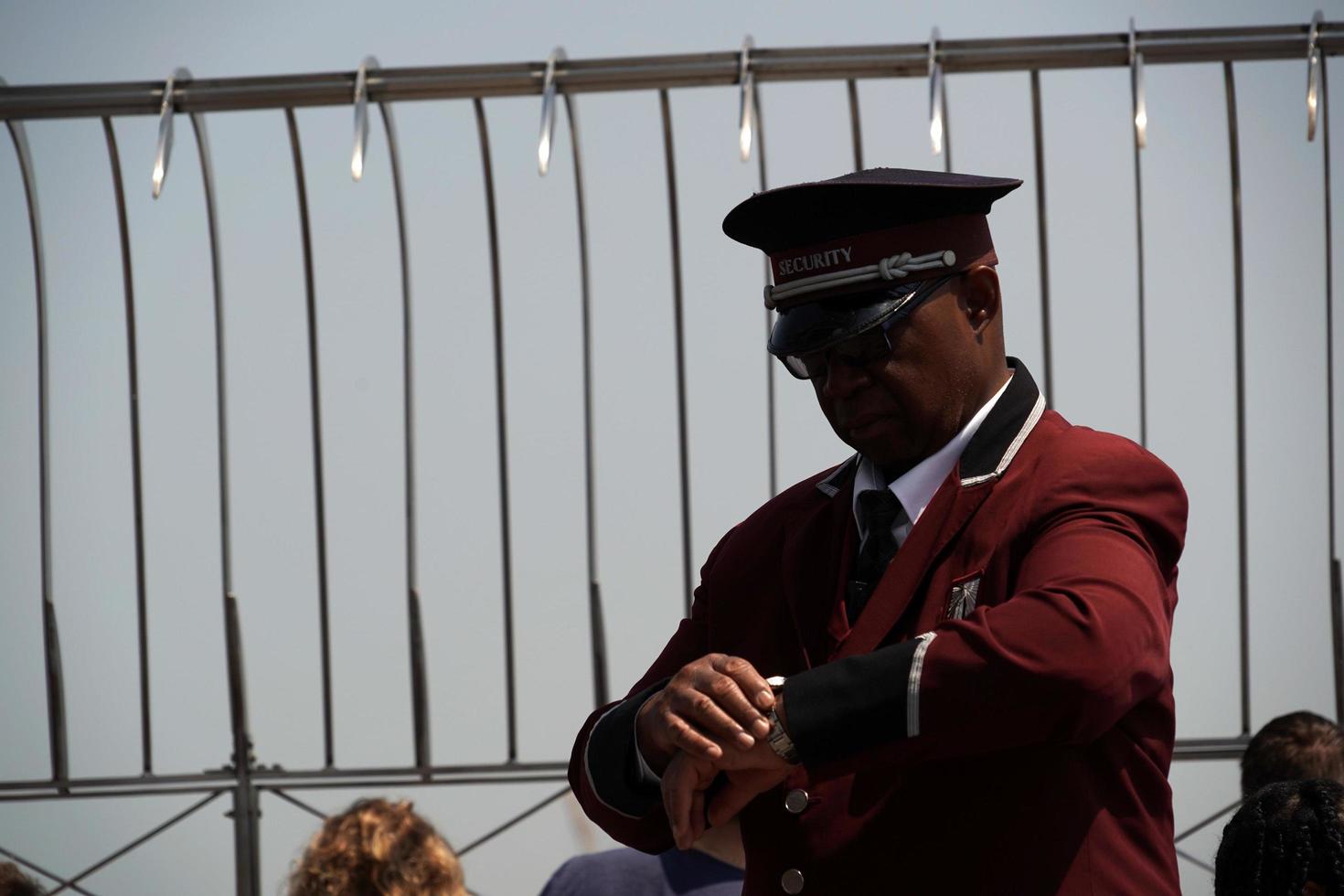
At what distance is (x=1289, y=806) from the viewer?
82.9 inches

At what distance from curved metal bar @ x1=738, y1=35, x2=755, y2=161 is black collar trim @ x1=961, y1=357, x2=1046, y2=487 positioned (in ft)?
8.37

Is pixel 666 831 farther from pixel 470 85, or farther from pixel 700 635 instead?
pixel 470 85

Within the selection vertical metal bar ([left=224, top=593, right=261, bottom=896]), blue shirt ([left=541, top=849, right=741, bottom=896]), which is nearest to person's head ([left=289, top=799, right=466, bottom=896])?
blue shirt ([left=541, top=849, right=741, bottom=896])

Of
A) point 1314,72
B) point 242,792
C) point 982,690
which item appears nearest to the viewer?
point 982,690

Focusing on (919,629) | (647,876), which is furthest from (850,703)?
(647,876)

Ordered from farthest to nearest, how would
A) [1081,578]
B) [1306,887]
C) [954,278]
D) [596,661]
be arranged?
1. [596,661]
2. [1306,887]
3. [954,278]
4. [1081,578]

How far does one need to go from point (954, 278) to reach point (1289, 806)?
0.82 meters

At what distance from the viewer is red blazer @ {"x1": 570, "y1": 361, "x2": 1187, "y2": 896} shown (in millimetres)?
1549

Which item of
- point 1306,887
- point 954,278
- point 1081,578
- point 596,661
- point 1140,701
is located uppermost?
point 954,278

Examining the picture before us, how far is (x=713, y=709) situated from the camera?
5.38 feet

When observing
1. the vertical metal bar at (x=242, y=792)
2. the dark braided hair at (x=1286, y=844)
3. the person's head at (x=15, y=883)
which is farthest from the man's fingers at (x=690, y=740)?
the vertical metal bar at (x=242, y=792)

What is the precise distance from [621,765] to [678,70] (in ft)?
9.76

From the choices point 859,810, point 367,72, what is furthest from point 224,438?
point 859,810

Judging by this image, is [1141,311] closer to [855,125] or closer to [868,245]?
[855,125]
